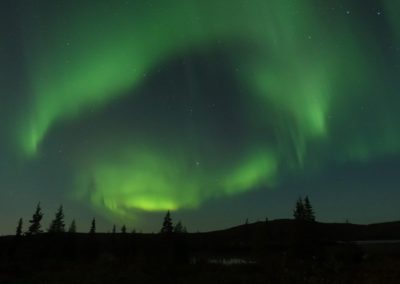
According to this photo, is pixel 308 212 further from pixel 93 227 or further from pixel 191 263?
pixel 93 227

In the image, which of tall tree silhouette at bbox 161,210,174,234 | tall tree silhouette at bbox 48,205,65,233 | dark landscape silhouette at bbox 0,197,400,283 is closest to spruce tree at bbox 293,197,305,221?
dark landscape silhouette at bbox 0,197,400,283

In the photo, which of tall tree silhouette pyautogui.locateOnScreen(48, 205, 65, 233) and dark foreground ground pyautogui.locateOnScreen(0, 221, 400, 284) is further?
tall tree silhouette pyautogui.locateOnScreen(48, 205, 65, 233)

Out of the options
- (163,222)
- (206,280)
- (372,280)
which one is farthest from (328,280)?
(163,222)

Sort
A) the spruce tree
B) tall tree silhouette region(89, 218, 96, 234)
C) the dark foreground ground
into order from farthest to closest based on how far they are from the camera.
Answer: tall tree silhouette region(89, 218, 96, 234) → the spruce tree → the dark foreground ground

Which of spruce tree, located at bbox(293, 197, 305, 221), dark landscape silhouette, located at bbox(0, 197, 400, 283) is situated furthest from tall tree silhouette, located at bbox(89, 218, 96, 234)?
spruce tree, located at bbox(293, 197, 305, 221)

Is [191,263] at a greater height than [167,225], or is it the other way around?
[167,225]

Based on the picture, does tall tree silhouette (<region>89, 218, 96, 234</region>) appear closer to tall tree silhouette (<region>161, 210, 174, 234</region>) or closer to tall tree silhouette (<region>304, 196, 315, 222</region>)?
tall tree silhouette (<region>161, 210, 174, 234</region>)

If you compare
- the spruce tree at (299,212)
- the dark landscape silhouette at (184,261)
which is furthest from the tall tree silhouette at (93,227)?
the spruce tree at (299,212)

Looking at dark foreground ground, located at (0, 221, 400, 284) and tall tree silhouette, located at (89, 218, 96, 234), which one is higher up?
tall tree silhouette, located at (89, 218, 96, 234)

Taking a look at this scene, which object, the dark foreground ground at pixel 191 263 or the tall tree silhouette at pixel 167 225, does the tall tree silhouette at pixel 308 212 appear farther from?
the tall tree silhouette at pixel 167 225

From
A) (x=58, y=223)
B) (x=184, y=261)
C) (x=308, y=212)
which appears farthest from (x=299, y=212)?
(x=58, y=223)

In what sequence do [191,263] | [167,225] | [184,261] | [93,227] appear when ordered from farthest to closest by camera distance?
[93,227], [167,225], [184,261], [191,263]

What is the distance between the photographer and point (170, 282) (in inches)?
763

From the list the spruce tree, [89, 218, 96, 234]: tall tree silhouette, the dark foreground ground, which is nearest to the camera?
the dark foreground ground
